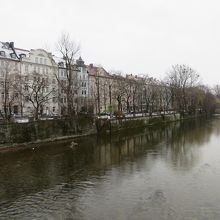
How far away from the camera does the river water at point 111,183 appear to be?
52.9 feet

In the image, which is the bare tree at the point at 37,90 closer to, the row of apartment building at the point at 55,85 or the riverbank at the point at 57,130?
the riverbank at the point at 57,130

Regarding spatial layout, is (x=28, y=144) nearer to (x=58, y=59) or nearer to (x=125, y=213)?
(x=125, y=213)

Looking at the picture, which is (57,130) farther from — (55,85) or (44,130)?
(55,85)

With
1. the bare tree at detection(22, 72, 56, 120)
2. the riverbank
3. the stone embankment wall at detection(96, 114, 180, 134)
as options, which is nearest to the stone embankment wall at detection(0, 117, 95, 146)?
the riverbank

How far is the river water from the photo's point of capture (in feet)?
52.9

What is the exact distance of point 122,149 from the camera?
36250 mm

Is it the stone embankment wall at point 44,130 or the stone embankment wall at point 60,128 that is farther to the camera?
the stone embankment wall at point 60,128

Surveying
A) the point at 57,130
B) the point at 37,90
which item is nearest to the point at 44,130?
the point at 57,130

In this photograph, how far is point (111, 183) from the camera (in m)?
21.3

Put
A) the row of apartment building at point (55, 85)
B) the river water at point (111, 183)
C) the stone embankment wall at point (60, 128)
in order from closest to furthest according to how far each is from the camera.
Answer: the river water at point (111, 183) < the stone embankment wall at point (60, 128) < the row of apartment building at point (55, 85)

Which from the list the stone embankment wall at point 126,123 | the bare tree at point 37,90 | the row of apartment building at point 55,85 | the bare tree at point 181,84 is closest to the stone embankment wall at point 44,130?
the stone embankment wall at point 126,123

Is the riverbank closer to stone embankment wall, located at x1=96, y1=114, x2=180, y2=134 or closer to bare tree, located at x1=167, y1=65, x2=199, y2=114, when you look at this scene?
stone embankment wall, located at x1=96, y1=114, x2=180, y2=134

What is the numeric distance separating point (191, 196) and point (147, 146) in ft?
64.2

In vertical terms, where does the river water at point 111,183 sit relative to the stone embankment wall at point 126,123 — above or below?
below
